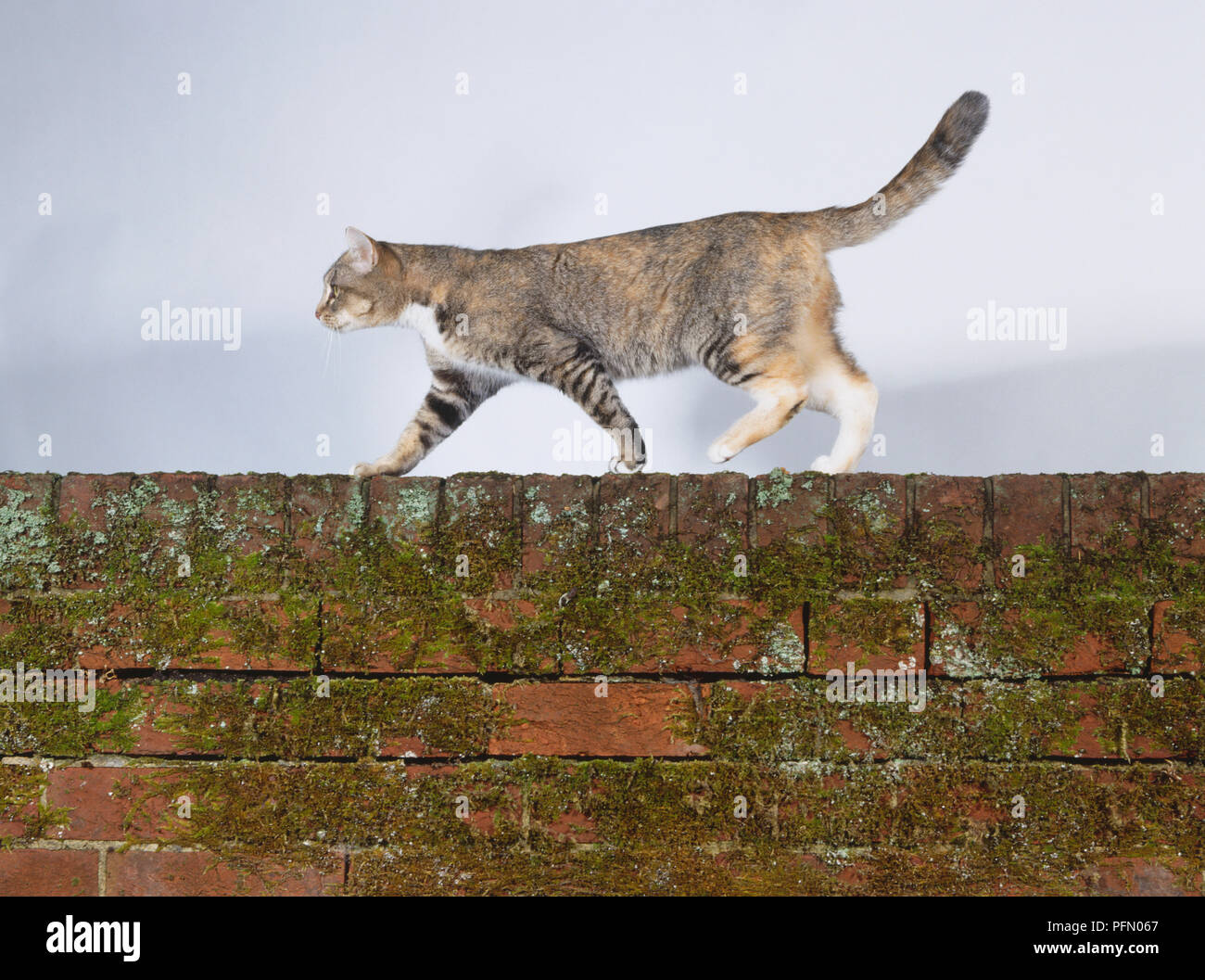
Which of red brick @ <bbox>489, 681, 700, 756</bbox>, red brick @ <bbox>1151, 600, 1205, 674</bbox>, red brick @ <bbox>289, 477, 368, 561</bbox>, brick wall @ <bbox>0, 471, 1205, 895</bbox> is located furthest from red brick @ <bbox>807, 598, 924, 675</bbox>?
red brick @ <bbox>289, 477, 368, 561</bbox>

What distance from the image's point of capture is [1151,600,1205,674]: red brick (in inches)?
73.1

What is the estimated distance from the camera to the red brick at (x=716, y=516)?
189cm

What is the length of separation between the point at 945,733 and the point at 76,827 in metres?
1.87

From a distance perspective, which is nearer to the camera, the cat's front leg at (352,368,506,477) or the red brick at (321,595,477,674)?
the red brick at (321,595,477,674)

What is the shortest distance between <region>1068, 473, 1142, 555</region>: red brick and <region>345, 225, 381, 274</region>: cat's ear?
8.16ft

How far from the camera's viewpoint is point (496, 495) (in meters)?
1.93

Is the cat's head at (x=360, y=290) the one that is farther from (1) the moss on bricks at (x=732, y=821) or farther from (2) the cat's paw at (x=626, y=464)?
(1) the moss on bricks at (x=732, y=821)

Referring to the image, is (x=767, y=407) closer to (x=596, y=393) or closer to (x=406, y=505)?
(x=596, y=393)

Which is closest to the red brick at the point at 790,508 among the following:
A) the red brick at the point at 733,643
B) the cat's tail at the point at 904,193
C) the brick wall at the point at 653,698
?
the brick wall at the point at 653,698

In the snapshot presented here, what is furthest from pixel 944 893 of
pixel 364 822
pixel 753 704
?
pixel 364 822

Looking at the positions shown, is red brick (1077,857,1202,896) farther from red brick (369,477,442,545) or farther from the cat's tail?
the cat's tail

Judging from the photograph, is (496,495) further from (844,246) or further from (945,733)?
(844,246)

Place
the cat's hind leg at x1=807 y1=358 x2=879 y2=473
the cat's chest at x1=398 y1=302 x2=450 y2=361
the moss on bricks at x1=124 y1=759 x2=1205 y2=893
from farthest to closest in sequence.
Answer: the cat's chest at x1=398 y1=302 x2=450 y2=361, the cat's hind leg at x1=807 y1=358 x2=879 y2=473, the moss on bricks at x1=124 y1=759 x2=1205 y2=893

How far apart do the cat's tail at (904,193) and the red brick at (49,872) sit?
281 centimetres
